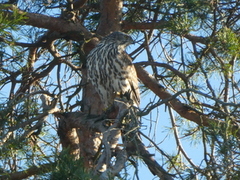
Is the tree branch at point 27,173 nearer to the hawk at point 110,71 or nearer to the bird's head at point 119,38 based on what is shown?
the hawk at point 110,71

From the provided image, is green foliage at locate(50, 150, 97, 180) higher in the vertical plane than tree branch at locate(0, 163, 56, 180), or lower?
lower

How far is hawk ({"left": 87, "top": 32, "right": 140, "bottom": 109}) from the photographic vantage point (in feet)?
16.1

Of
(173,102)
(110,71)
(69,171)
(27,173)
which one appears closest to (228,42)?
(173,102)

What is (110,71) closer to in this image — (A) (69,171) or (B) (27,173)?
(B) (27,173)

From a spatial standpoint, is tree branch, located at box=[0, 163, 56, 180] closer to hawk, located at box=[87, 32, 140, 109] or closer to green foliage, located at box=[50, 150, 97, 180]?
green foliage, located at box=[50, 150, 97, 180]

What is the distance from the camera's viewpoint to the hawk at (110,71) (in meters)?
4.91

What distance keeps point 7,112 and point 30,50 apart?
5.53 ft

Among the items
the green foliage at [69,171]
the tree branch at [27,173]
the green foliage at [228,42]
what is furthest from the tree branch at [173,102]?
the green foliage at [69,171]

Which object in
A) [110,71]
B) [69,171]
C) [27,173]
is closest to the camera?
[69,171]

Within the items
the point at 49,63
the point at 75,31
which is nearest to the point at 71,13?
the point at 75,31

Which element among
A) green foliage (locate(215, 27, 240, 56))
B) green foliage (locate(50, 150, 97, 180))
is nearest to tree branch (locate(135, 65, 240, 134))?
green foliage (locate(215, 27, 240, 56))

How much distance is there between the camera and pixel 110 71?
16.1 feet

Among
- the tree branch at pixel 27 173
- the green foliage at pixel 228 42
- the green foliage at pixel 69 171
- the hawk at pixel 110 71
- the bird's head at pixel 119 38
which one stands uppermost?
the bird's head at pixel 119 38

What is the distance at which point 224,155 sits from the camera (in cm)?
283
